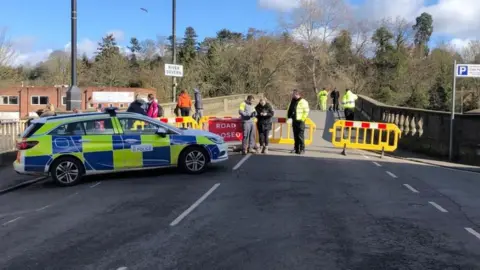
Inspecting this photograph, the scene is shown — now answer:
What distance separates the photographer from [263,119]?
16.5 meters

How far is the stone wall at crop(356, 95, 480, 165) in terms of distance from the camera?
15.9 meters

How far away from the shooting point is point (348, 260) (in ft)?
19.8

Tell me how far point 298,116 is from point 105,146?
21.1 feet

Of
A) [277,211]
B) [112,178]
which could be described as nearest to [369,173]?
[277,211]

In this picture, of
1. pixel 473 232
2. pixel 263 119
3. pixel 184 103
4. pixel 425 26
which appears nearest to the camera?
pixel 473 232

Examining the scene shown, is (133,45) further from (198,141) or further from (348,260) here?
(348,260)

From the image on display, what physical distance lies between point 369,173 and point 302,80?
55327mm

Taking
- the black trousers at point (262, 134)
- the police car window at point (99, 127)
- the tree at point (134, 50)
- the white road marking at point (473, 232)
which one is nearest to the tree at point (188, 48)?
the tree at point (134, 50)

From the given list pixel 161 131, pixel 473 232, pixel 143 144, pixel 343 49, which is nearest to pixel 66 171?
pixel 143 144

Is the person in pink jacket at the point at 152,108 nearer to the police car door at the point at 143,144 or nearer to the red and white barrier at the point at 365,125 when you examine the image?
the police car door at the point at 143,144

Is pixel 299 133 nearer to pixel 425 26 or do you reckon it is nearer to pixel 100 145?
pixel 100 145

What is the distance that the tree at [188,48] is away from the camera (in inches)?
2886

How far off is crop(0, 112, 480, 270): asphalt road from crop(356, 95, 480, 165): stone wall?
124 inches

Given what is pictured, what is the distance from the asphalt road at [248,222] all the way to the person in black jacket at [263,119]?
11.3 ft
